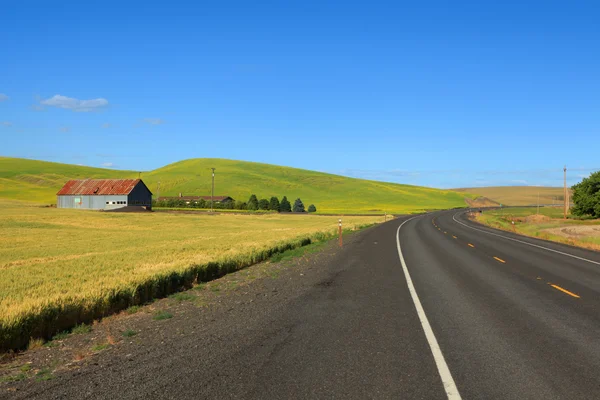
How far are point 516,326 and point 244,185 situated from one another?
151 meters

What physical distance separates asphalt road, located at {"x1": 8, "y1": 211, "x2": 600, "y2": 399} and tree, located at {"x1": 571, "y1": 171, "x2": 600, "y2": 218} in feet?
248

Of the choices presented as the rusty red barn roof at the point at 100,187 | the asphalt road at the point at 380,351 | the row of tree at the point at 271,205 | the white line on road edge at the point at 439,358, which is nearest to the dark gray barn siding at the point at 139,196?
the rusty red barn roof at the point at 100,187

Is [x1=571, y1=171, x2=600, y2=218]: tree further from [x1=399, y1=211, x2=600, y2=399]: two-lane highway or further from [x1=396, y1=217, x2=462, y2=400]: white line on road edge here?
[x1=396, y1=217, x2=462, y2=400]: white line on road edge

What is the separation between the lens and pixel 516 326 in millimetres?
8359

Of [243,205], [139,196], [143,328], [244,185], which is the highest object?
[244,185]

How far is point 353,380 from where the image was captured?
5.66 metres

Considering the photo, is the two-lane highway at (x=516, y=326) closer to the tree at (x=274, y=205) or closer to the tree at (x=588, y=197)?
the tree at (x=588, y=197)

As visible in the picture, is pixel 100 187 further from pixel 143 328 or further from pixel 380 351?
pixel 380 351

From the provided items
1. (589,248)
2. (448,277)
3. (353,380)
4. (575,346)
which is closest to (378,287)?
(448,277)

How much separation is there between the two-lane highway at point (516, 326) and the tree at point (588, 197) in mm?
70332

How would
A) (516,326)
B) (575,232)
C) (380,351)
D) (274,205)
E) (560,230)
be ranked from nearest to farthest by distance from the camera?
1. (380,351)
2. (516,326)
3. (575,232)
4. (560,230)
5. (274,205)

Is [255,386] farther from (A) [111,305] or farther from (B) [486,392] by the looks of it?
(A) [111,305]

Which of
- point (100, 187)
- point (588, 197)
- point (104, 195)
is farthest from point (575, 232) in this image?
point (100, 187)

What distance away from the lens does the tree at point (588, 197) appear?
7850cm
